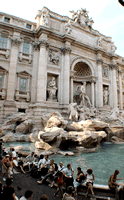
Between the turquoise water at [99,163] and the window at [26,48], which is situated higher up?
the window at [26,48]

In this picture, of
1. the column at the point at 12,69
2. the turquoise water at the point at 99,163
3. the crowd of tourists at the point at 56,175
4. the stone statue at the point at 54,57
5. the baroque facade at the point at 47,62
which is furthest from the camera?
the stone statue at the point at 54,57

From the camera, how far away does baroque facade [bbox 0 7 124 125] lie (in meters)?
15.2

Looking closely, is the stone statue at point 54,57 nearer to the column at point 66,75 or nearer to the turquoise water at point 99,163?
the column at point 66,75

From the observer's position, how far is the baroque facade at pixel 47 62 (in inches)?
597

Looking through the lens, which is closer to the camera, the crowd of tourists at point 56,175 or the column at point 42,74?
the crowd of tourists at point 56,175

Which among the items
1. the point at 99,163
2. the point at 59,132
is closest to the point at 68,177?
the point at 99,163

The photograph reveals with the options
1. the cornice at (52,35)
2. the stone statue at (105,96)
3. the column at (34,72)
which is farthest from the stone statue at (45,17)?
the stone statue at (105,96)

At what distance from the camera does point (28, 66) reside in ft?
54.0

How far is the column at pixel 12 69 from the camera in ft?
48.7

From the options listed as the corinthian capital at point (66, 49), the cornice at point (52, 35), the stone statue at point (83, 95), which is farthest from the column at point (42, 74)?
the stone statue at point (83, 95)

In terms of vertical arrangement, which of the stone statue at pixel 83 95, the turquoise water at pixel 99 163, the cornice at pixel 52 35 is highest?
the cornice at pixel 52 35

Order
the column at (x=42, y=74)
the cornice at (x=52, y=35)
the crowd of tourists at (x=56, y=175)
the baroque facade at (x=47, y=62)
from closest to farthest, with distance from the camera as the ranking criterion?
the crowd of tourists at (x=56, y=175) → the baroque facade at (x=47, y=62) → the column at (x=42, y=74) → the cornice at (x=52, y=35)

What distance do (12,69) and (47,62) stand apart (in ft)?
14.1

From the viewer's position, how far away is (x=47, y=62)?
16.9 m
